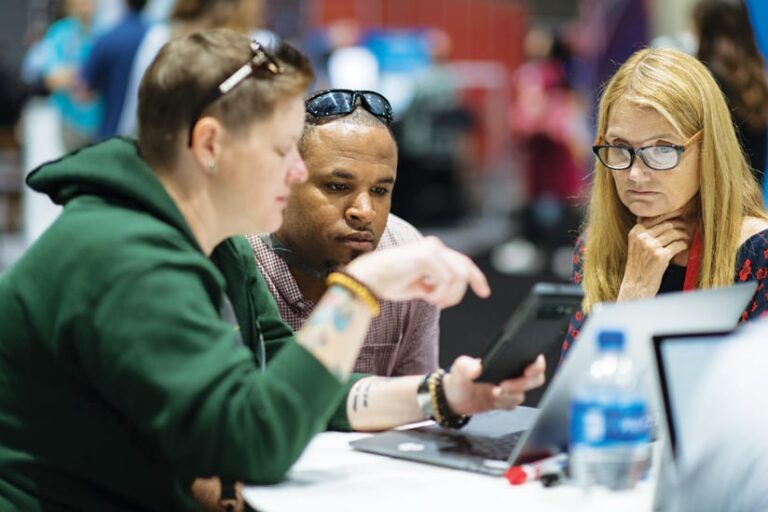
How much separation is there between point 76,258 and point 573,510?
810 millimetres

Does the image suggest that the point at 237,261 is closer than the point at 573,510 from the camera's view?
A: No

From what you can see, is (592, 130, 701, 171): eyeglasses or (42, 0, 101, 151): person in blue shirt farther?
(42, 0, 101, 151): person in blue shirt

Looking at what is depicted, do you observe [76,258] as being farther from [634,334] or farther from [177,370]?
[634,334]

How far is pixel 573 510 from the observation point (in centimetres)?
168

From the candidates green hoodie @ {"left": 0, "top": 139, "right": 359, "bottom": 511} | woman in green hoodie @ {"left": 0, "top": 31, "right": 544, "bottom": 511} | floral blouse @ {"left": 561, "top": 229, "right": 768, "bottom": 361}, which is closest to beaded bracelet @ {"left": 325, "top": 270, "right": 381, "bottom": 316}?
woman in green hoodie @ {"left": 0, "top": 31, "right": 544, "bottom": 511}

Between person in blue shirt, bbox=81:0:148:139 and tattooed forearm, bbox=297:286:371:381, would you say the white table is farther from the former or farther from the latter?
person in blue shirt, bbox=81:0:148:139

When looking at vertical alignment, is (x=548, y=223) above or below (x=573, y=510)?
below

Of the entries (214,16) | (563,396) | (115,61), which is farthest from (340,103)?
(115,61)

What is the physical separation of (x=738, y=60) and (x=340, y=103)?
8.65ft

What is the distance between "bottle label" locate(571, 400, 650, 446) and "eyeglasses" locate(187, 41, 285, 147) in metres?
0.70

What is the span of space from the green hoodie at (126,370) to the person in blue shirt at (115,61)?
4.08 meters

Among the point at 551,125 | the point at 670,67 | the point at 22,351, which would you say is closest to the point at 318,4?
the point at 551,125

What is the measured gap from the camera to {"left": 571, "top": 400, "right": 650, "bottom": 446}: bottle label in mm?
1593

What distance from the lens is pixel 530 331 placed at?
1929 millimetres
